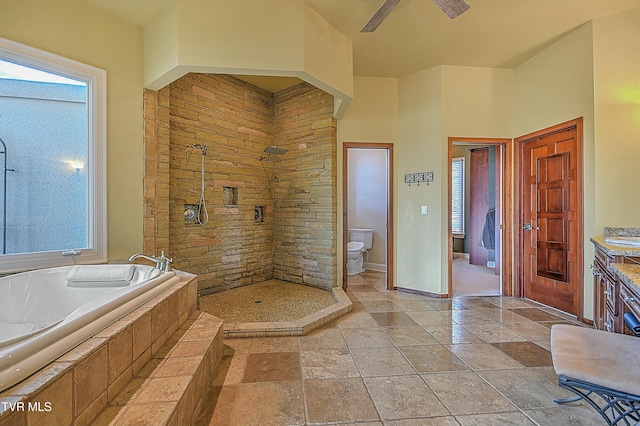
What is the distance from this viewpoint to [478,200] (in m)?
5.66

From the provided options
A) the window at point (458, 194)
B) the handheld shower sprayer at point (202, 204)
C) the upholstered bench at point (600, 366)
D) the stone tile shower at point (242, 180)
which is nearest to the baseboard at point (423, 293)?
the stone tile shower at point (242, 180)

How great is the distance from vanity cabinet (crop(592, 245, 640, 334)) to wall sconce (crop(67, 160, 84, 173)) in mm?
3686

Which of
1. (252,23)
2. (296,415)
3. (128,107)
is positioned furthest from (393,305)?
(128,107)

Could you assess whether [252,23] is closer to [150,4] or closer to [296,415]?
[150,4]

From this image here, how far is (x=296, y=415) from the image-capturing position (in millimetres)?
1472

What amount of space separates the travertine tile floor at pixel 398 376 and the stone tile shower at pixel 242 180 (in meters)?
1.33

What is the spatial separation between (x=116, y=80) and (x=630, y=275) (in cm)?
383

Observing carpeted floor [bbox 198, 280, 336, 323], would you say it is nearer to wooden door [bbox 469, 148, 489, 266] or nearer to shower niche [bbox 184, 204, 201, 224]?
shower niche [bbox 184, 204, 201, 224]

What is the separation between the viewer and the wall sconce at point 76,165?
92.0 inches

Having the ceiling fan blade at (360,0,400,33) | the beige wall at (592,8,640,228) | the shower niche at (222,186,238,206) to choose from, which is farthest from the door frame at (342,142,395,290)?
the beige wall at (592,8,640,228)

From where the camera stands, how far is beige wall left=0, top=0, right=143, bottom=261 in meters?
2.24

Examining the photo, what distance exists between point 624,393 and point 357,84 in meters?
3.69

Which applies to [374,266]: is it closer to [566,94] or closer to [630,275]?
[566,94]

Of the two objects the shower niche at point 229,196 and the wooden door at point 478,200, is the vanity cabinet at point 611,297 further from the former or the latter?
the shower niche at point 229,196
